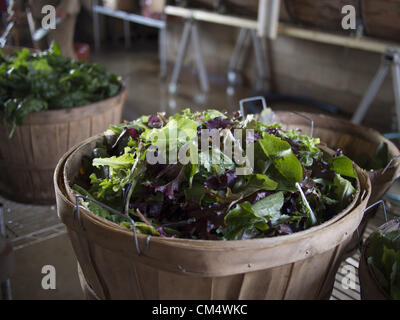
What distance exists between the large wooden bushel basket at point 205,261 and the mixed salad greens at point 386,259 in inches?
5.3

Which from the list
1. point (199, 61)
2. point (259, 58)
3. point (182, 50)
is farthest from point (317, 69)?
point (182, 50)

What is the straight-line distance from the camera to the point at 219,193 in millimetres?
1387

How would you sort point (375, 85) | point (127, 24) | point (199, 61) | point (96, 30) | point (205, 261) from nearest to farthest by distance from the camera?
point (205, 261)
point (375, 85)
point (199, 61)
point (96, 30)
point (127, 24)

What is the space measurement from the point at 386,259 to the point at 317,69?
408 cm

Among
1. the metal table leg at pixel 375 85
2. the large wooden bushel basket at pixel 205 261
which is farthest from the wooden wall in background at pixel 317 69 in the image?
the large wooden bushel basket at pixel 205 261

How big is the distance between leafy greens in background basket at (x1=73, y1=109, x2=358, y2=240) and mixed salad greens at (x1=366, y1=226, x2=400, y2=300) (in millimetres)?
191

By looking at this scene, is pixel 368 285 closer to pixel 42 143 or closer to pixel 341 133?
pixel 341 133

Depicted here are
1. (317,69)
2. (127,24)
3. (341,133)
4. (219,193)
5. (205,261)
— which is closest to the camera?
(205,261)

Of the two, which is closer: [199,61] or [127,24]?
[199,61]

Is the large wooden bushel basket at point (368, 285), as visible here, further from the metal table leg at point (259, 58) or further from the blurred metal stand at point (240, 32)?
the metal table leg at point (259, 58)

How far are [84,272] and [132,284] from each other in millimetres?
306

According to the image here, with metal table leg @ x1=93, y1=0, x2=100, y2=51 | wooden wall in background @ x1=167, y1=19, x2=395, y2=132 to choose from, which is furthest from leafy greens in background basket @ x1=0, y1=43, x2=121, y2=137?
metal table leg @ x1=93, y1=0, x2=100, y2=51

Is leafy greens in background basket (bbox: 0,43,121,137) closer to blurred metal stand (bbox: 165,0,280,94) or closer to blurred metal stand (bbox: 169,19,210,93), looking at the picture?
blurred metal stand (bbox: 165,0,280,94)

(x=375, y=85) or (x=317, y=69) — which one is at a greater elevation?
(x=375, y=85)
